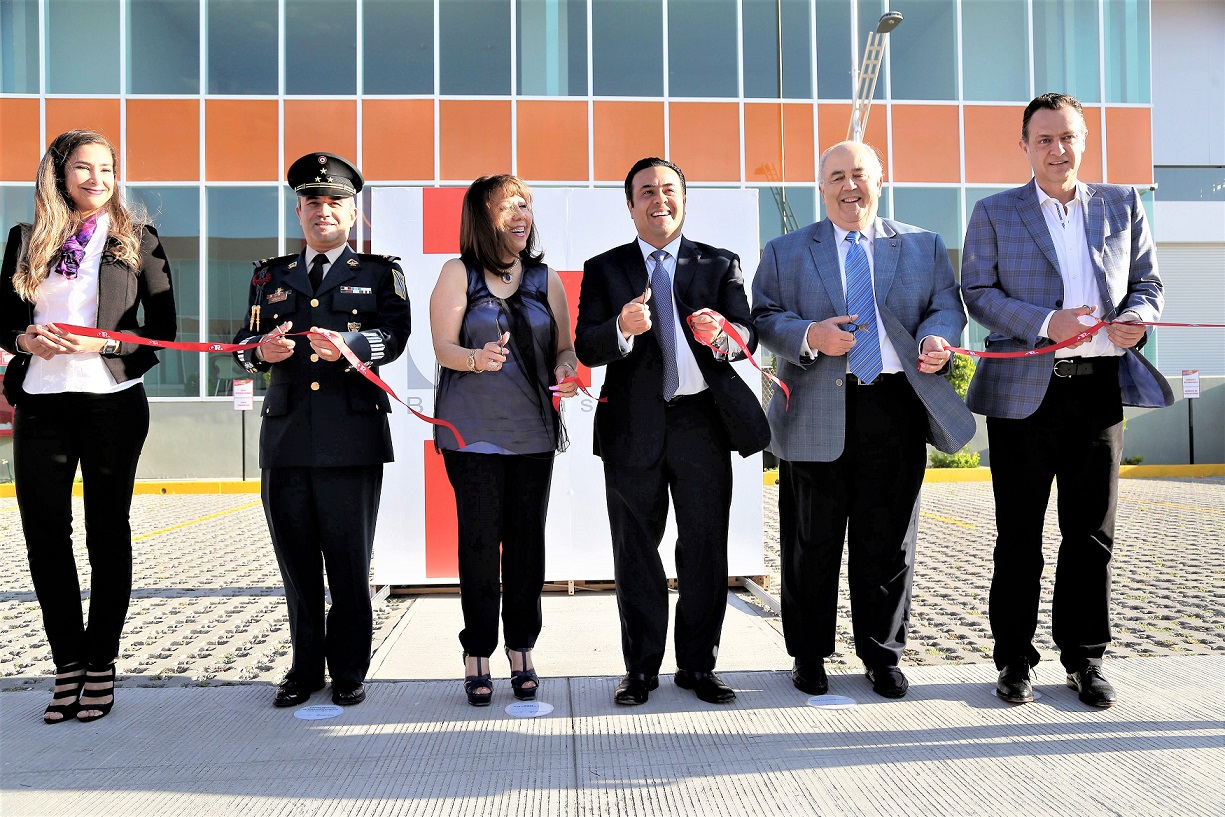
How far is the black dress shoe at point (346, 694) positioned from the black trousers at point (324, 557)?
1cm

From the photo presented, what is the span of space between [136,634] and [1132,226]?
16.4 ft

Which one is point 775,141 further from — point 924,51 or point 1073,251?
point 1073,251

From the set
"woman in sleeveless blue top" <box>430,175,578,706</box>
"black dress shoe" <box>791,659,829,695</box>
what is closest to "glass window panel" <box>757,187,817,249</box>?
"woman in sleeveless blue top" <box>430,175,578,706</box>

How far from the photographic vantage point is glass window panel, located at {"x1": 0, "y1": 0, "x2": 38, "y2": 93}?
15.9 meters

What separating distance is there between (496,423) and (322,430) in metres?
0.63

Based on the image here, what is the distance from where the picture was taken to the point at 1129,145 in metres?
17.0

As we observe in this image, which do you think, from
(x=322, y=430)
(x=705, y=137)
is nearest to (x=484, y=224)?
(x=322, y=430)

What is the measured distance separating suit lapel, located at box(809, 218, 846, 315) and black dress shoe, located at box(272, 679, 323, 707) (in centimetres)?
245

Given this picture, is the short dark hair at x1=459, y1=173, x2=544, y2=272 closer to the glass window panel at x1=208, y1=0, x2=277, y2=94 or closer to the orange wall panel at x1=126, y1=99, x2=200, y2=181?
the glass window panel at x1=208, y1=0, x2=277, y2=94

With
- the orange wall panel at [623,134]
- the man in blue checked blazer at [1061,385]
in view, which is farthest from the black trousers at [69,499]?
the orange wall panel at [623,134]

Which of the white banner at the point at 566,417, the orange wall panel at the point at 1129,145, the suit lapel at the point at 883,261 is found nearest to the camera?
the suit lapel at the point at 883,261

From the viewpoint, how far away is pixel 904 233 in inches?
145

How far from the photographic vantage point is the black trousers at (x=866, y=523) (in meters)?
3.56

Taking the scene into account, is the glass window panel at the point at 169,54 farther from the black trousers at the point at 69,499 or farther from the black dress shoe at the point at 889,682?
the black dress shoe at the point at 889,682
